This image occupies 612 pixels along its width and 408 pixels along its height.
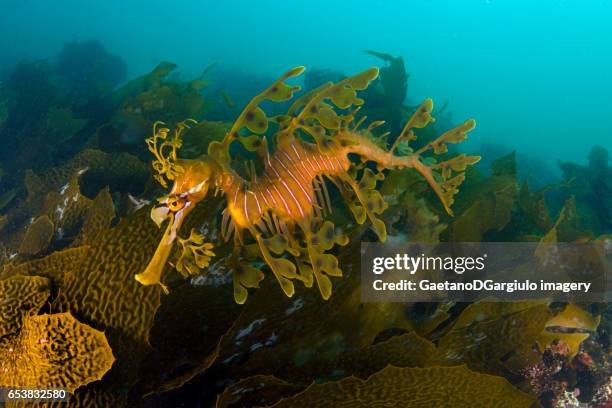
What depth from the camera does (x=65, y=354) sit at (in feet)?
3.92

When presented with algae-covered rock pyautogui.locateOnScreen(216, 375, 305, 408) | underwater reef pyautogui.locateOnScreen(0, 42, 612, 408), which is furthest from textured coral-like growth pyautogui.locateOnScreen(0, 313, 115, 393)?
algae-covered rock pyautogui.locateOnScreen(216, 375, 305, 408)

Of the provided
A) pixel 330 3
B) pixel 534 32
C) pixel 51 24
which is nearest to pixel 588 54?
pixel 534 32

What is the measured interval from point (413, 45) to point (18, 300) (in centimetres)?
8689

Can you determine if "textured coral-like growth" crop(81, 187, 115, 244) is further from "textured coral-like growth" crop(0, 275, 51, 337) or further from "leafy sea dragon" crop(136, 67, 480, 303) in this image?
"leafy sea dragon" crop(136, 67, 480, 303)

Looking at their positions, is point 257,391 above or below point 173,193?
below

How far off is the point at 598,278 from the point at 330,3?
9382 centimetres

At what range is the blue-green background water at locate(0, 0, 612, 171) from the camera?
33.8 m

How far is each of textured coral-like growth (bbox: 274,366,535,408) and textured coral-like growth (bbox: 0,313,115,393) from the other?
1.90ft

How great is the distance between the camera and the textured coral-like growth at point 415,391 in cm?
123

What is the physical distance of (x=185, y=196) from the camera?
3.00 ft

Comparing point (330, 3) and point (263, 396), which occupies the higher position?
point (330, 3)

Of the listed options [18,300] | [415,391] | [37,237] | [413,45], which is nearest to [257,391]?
[415,391]

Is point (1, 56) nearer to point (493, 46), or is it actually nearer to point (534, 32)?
point (493, 46)

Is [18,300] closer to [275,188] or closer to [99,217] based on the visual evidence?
[99,217]
